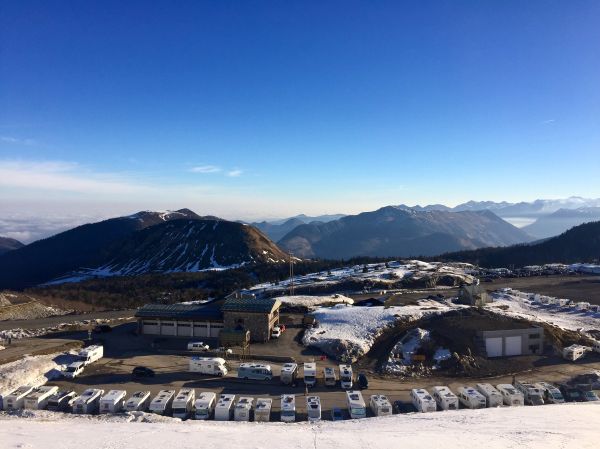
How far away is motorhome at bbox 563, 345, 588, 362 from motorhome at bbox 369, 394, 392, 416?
20.7m

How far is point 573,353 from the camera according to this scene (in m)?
40.4

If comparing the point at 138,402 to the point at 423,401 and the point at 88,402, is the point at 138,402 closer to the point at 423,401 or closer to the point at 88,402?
the point at 88,402

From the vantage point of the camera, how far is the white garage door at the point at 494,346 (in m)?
41.9

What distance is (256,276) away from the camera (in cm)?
10475

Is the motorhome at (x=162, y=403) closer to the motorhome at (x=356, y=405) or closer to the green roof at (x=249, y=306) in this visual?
the motorhome at (x=356, y=405)

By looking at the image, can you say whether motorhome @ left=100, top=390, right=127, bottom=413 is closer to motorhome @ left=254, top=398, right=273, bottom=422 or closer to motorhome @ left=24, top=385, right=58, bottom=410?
motorhome @ left=24, top=385, right=58, bottom=410

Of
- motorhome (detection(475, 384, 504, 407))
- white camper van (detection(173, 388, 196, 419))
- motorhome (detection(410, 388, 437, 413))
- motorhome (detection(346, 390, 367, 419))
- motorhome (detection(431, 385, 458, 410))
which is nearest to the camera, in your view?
motorhome (detection(346, 390, 367, 419))

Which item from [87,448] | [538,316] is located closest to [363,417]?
[87,448]

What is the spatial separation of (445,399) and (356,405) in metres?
6.36

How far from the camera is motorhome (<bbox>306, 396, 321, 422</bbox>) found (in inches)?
1125

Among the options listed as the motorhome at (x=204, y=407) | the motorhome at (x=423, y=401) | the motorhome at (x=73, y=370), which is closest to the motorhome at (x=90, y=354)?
the motorhome at (x=73, y=370)

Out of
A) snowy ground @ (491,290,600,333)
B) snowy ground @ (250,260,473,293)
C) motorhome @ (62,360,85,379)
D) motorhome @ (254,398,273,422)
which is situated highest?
snowy ground @ (250,260,473,293)

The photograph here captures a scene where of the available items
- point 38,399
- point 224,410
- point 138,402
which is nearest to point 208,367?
point 138,402

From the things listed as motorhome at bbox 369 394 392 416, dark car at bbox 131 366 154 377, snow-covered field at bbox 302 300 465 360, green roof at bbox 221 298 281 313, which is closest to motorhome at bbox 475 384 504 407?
motorhome at bbox 369 394 392 416
